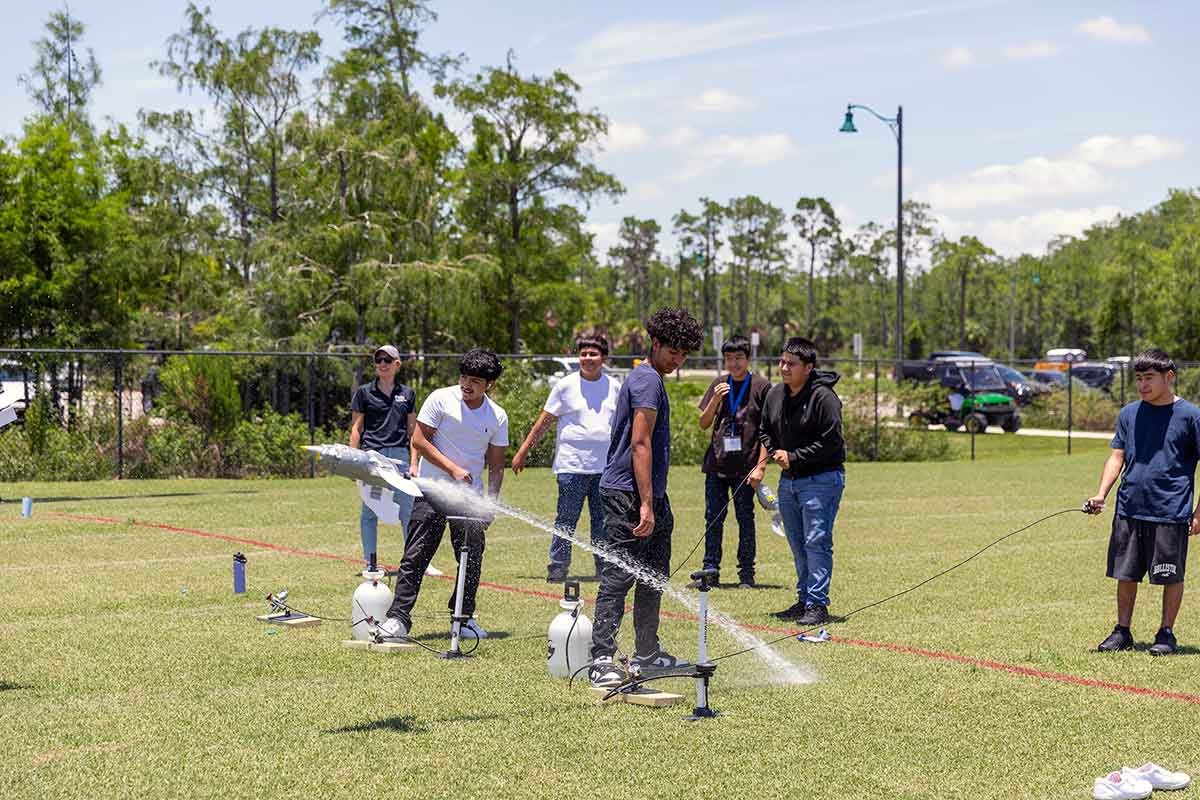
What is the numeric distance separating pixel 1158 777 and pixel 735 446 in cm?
603

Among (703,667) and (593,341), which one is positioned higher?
(593,341)

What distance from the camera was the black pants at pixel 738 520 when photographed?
37.6ft

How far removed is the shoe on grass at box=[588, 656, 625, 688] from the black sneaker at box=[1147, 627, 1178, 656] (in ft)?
11.9

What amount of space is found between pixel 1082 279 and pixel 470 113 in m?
90.7

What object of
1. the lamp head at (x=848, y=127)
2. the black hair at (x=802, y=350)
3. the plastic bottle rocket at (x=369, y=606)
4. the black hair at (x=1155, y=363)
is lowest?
the plastic bottle rocket at (x=369, y=606)

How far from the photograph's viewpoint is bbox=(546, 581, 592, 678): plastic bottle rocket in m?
7.47

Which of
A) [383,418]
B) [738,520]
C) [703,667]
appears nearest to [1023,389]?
[738,520]

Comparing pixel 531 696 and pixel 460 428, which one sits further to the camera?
pixel 460 428

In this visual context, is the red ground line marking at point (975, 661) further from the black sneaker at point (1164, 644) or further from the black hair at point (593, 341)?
the black hair at point (593, 341)

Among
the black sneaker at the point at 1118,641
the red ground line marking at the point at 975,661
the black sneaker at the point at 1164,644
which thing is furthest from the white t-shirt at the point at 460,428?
the black sneaker at the point at 1164,644

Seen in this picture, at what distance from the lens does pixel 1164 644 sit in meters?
8.60

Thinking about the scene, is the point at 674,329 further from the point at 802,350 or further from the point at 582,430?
the point at 582,430

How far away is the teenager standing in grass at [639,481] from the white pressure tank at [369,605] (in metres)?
1.81

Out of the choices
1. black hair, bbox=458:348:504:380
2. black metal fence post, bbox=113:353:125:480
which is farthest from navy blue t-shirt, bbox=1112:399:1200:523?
black metal fence post, bbox=113:353:125:480
